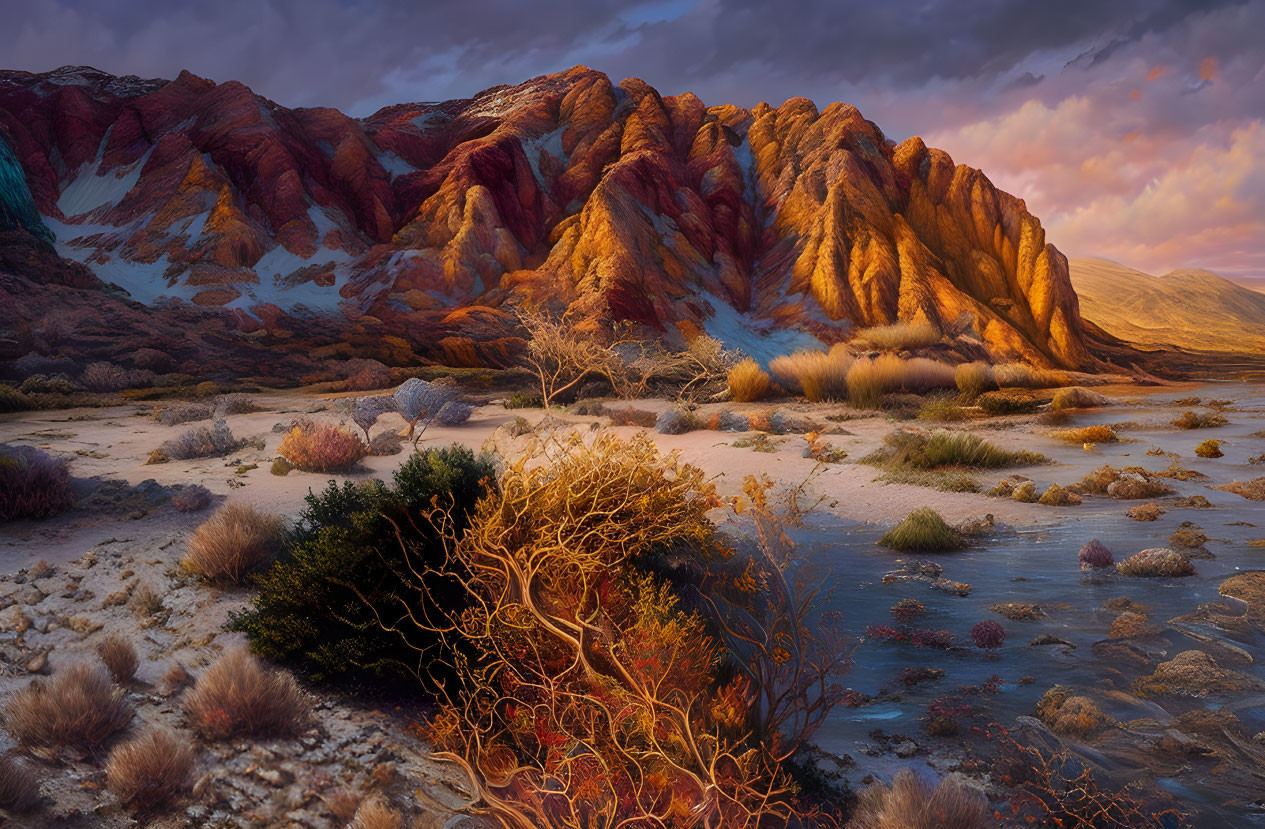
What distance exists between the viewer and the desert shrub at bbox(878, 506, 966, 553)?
5.03 m

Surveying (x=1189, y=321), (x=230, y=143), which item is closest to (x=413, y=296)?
(x=230, y=143)

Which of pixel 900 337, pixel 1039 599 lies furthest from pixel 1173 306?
pixel 1039 599

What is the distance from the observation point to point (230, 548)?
4176 millimetres

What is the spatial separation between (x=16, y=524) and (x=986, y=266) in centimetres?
1824

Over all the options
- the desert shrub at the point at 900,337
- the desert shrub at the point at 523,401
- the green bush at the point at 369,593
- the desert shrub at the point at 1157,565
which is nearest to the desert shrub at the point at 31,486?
the green bush at the point at 369,593

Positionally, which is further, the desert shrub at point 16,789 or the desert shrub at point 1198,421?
the desert shrub at point 1198,421

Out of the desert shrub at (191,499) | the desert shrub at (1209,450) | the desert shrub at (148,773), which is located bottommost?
the desert shrub at (148,773)

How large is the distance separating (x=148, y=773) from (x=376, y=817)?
980 millimetres

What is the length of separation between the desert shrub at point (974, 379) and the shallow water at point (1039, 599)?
14.8 ft

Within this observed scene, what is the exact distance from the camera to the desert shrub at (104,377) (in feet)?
26.9

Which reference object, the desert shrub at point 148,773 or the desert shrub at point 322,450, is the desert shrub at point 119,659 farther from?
the desert shrub at point 322,450

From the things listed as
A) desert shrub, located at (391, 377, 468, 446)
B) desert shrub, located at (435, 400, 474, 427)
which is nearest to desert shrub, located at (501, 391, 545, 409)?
desert shrub, located at (435, 400, 474, 427)

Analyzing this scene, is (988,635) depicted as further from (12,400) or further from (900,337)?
(900,337)

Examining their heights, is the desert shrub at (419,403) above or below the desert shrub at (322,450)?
above
